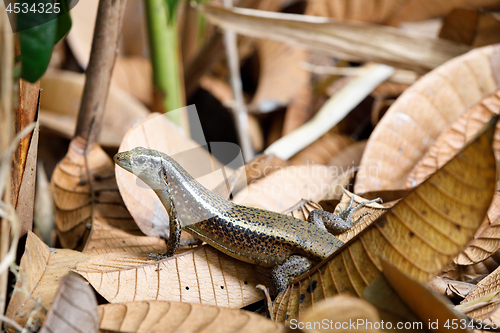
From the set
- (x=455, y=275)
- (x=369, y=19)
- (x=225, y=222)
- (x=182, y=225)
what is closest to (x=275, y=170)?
(x=225, y=222)

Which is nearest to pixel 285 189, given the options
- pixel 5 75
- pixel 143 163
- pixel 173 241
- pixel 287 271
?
pixel 287 271

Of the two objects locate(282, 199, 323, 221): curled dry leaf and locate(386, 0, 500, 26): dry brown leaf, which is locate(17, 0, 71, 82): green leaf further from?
locate(386, 0, 500, 26): dry brown leaf

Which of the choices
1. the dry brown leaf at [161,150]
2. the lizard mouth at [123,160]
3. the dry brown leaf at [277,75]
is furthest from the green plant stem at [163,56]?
the dry brown leaf at [277,75]

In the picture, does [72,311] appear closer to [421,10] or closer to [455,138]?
[455,138]

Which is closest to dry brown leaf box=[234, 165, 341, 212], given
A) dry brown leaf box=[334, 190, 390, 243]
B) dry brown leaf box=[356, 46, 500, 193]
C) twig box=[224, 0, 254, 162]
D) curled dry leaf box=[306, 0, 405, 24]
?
dry brown leaf box=[334, 190, 390, 243]

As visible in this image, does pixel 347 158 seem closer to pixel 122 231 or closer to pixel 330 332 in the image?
pixel 122 231

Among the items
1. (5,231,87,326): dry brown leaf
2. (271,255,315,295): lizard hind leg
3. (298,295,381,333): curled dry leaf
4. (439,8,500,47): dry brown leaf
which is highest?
(439,8,500,47): dry brown leaf
